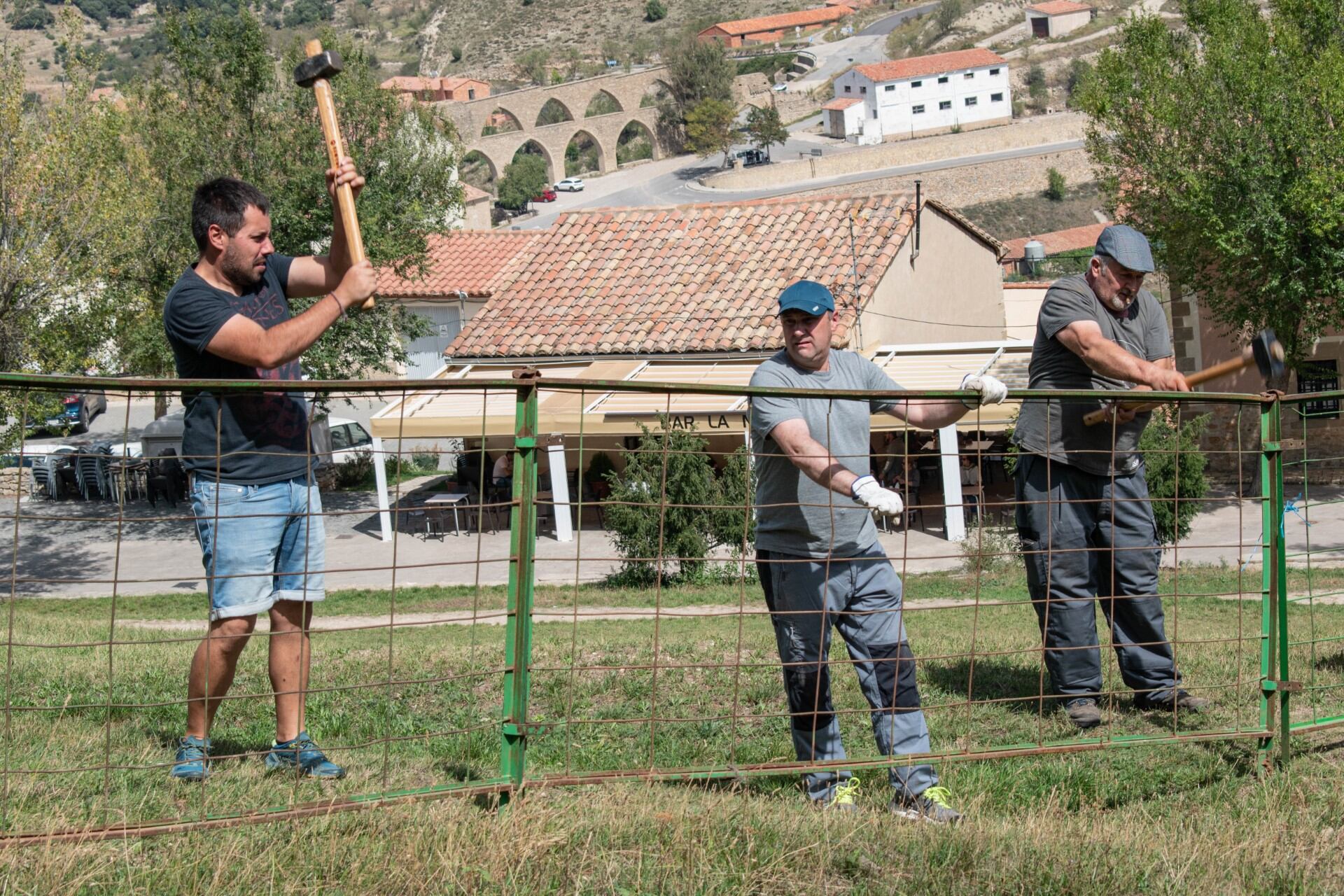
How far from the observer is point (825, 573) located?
4.23 metres

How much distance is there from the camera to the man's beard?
4.07 m

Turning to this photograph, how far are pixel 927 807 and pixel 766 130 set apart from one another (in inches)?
2864

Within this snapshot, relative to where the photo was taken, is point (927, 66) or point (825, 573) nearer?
point (825, 573)

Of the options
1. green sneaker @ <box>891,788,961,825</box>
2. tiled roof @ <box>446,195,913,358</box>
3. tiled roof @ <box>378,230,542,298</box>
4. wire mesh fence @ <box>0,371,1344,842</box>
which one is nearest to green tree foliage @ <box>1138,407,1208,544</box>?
wire mesh fence @ <box>0,371,1344,842</box>

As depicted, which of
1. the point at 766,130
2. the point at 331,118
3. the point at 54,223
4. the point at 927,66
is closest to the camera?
the point at 331,118

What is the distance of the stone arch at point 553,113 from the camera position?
88375 mm

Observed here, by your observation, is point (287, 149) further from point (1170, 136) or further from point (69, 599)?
point (1170, 136)

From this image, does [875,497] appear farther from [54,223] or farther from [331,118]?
[54,223]

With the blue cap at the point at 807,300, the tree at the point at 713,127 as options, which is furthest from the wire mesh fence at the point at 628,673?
the tree at the point at 713,127

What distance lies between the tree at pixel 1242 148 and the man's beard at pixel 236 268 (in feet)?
62.2

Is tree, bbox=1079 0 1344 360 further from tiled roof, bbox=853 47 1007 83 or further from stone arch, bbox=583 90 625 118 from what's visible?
stone arch, bbox=583 90 625 118

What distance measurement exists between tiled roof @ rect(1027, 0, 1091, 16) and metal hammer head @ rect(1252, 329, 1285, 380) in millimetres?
96236

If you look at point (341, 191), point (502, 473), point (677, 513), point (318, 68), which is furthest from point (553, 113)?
point (341, 191)

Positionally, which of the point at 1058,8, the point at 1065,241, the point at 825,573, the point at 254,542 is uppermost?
the point at 1058,8
